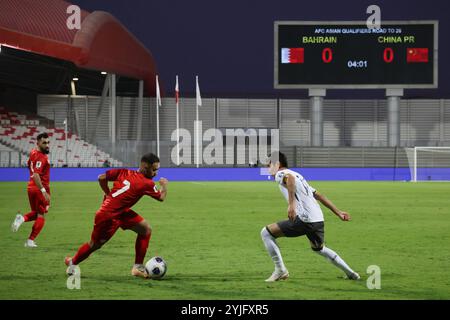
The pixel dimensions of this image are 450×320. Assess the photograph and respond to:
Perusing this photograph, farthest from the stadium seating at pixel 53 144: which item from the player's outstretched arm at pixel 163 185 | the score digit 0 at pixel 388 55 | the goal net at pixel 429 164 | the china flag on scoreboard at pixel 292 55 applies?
the player's outstretched arm at pixel 163 185

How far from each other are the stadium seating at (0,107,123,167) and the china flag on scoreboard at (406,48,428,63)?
21.4 m

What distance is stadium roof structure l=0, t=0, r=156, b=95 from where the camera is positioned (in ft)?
146

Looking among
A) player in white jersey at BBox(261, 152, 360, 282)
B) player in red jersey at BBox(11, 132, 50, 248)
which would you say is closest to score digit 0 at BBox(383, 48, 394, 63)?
player in red jersey at BBox(11, 132, 50, 248)

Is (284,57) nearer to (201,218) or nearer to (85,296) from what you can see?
(201,218)

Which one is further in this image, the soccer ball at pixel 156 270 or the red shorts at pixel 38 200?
the red shorts at pixel 38 200

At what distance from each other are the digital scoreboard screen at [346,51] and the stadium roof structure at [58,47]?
1218 centimetres

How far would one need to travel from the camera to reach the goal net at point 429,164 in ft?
166

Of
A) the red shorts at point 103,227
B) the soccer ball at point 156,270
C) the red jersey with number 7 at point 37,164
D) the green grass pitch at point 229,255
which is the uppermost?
the red jersey with number 7 at point 37,164

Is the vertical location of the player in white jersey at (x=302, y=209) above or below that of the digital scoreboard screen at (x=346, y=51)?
below

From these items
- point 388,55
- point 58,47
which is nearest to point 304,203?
point 58,47

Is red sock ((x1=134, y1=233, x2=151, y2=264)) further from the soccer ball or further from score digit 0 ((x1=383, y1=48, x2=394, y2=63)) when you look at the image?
score digit 0 ((x1=383, y1=48, x2=394, y2=63))

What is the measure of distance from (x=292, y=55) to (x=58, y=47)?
1569 centimetres

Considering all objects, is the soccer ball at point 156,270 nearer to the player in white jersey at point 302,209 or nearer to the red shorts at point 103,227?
the red shorts at point 103,227
